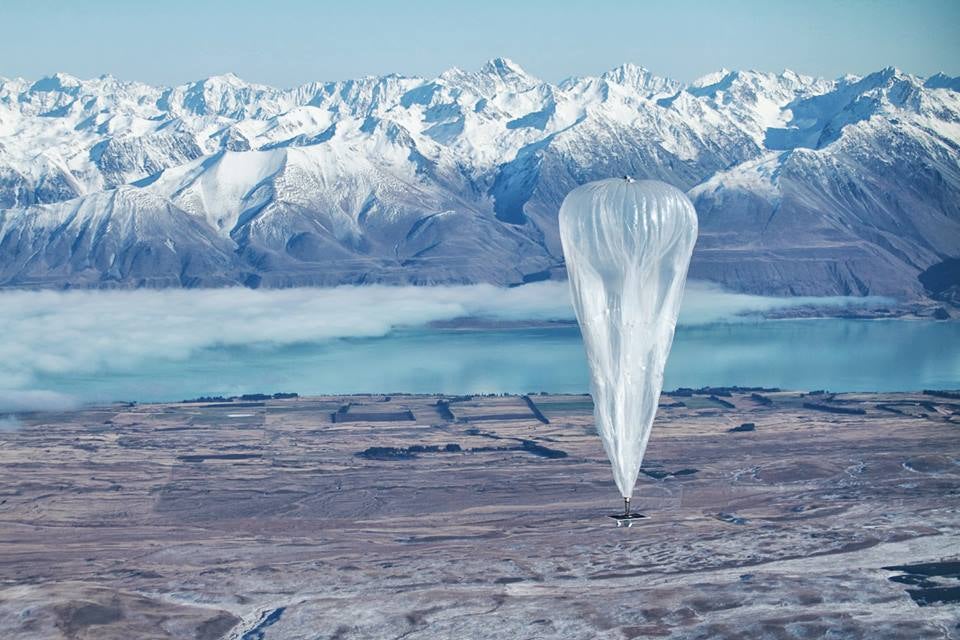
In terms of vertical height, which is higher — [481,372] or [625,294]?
[625,294]

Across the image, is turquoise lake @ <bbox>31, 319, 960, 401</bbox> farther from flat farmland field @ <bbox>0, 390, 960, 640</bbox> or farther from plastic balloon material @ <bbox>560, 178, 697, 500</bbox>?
plastic balloon material @ <bbox>560, 178, 697, 500</bbox>

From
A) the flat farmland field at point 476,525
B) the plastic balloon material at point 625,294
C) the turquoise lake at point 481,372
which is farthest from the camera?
the turquoise lake at point 481,372

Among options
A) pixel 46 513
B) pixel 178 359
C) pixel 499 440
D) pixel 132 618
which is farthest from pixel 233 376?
pixel 132 618

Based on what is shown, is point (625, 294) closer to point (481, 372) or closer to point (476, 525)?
point (476, 525)

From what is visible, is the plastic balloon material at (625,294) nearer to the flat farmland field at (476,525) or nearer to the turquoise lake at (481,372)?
the flat farmland field at (476,525)

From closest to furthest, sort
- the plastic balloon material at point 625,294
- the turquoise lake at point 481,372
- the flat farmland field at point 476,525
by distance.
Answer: the plastic balloon material at point 625,294, the flat farmland field at point 476,525, the turquoise lake at point 481,372

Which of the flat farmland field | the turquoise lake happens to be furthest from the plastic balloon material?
the turquoise lake

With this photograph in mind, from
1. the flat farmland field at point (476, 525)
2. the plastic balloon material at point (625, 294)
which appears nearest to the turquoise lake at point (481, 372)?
the flat farmland field at point (476, 525)

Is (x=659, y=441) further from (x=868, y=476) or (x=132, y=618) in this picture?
(x=132, y=618)

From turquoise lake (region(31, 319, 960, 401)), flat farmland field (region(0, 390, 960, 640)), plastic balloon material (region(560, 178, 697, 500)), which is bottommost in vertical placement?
turquoise lake (region(31, 319, 960, 401))

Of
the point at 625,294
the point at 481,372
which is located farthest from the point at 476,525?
the point at 481,372
